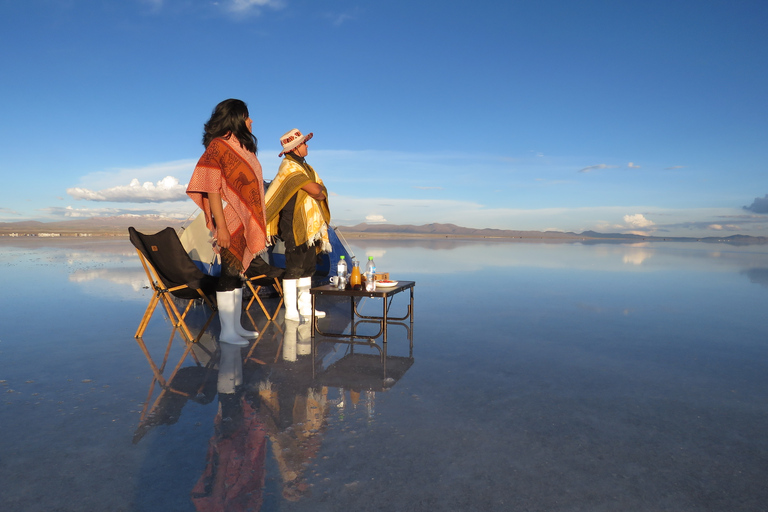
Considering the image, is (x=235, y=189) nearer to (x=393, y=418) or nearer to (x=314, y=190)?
(x=314, y=190)

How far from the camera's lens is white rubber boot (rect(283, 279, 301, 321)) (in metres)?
5.79

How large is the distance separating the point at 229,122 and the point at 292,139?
1.22 m

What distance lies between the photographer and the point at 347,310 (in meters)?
6.75

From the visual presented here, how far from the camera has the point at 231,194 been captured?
4.32 metres

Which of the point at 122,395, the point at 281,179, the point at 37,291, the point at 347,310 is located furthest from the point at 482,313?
the point at 37,291

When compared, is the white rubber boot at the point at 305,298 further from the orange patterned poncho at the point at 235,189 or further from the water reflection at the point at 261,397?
the orange patterned poncho at the point at 235,189

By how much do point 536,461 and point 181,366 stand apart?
2.83 metres

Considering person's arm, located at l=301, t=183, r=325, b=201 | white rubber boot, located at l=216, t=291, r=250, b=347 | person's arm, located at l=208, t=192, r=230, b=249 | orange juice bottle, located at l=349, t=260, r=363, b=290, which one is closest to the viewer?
person's arm, located at l=208, t=192, r=230, b=249

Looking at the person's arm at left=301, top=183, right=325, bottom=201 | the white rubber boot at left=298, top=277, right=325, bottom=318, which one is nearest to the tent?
the white rubber boot at left=298, top=277, right=325, bottom=318

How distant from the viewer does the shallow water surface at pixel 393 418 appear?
206 cm

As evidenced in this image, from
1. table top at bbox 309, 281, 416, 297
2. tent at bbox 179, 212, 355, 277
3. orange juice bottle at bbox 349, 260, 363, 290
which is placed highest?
tent at bbox 179, 212, 355, 277

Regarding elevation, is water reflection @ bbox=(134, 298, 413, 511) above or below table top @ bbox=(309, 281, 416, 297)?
below

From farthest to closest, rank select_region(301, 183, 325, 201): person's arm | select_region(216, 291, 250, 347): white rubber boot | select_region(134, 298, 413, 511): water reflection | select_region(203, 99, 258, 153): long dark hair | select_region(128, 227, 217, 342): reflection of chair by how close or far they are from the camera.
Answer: select_region(301, 183, 325, 201): person's arm
select_region(216, 291, 250, 347): white rubber boot
select_region(128, 227, 217, 342): reflection of chair
select_region(203, 99, 258, 153): long dark hair
select_region(134, 298, 413, 511): water reflection

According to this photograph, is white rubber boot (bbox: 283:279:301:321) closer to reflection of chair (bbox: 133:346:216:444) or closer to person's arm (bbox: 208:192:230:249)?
reflection of chair (bbox: 133:346:216:444)
